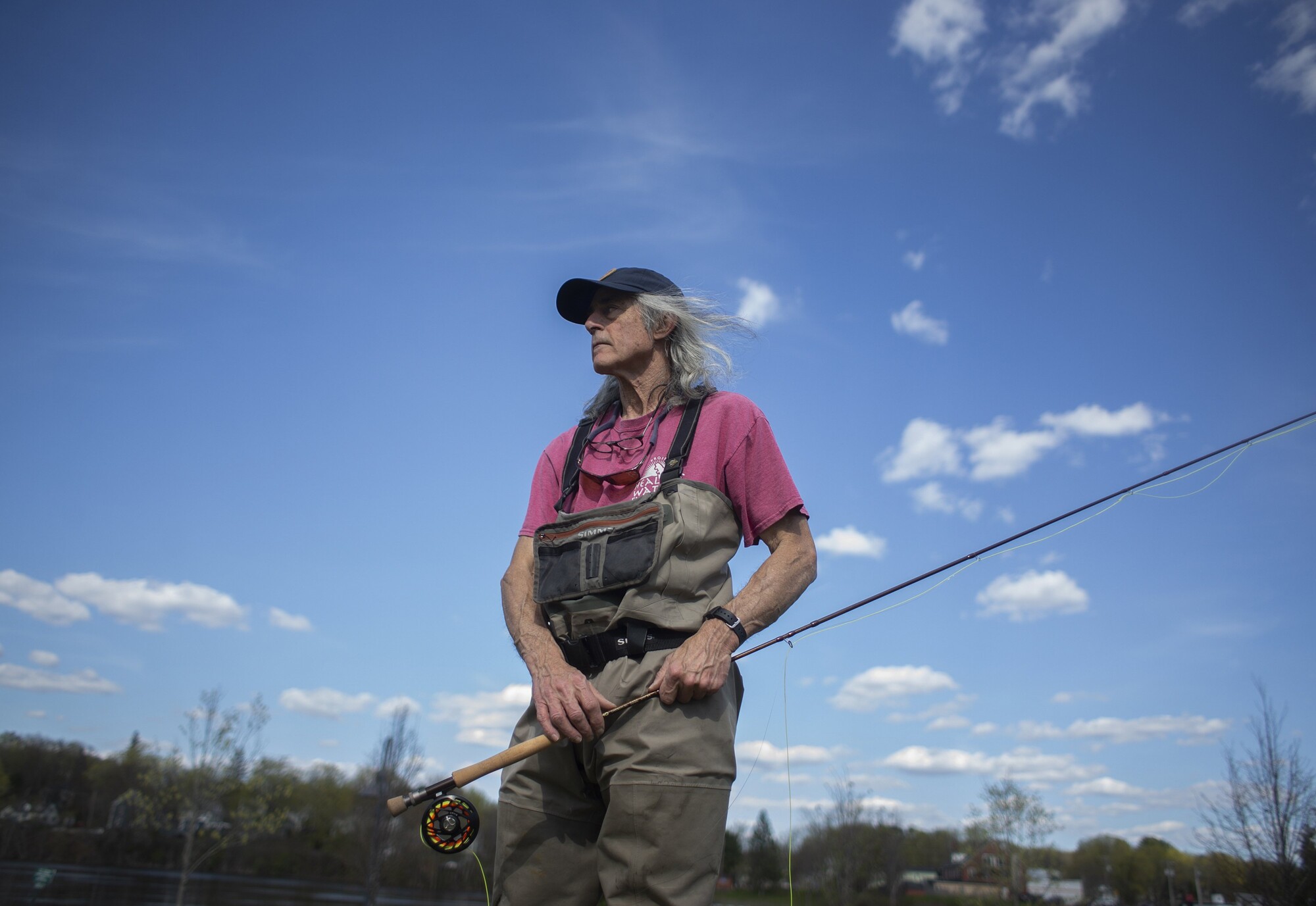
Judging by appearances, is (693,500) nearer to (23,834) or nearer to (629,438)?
(629,438)

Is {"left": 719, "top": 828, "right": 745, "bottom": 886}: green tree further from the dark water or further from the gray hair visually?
the gray hair

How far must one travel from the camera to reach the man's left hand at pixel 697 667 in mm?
2172

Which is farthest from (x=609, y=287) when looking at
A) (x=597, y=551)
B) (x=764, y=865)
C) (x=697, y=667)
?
(x=764, y=865)

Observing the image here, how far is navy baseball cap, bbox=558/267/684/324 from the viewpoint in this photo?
2910mm

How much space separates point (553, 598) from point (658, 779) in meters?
0.61

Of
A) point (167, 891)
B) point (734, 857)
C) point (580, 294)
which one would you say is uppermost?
point (580, 294)

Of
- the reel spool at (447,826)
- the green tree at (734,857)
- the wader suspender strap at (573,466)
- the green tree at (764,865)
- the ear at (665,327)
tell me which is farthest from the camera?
the green tree at (734,857)

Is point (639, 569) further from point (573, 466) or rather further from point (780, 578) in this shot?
point (573, 466)

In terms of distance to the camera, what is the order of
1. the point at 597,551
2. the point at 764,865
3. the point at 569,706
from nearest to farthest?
1. the point at 569,706
2. the point at 597,551
3. the point at 764,865

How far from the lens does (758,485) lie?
8.48ft

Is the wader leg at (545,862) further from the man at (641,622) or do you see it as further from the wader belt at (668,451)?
the wader belt at (668,451)

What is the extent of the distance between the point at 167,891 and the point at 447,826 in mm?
42666

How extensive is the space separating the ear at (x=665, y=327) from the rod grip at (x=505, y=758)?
1.39m

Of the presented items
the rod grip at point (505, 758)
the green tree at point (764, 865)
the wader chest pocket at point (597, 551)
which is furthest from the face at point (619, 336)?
the green tree at point (764, 865)
